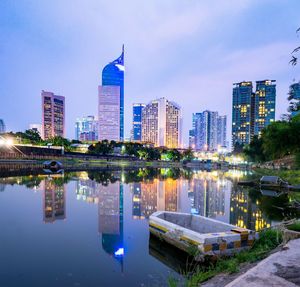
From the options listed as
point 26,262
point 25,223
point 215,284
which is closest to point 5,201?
point 25,223

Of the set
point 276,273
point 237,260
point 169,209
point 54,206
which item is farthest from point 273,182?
point 276,273

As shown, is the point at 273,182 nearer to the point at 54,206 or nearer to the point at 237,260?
the point at 54,206

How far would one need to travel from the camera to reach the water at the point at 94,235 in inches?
408

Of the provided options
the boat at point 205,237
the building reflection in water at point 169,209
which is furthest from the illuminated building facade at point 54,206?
the boat at point 205,237

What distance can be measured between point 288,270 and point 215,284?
208cm

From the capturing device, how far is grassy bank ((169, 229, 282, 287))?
27.9 ft

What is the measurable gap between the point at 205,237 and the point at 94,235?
774 cm

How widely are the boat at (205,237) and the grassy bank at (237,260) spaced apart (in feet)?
1.30

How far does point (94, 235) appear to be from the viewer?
51.2ft

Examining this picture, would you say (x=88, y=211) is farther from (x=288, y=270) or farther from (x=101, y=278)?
(x=288, y=270)

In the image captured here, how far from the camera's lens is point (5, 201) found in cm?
2592

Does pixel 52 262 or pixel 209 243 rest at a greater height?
pixel 209 243

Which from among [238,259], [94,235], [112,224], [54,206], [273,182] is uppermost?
[238,259]

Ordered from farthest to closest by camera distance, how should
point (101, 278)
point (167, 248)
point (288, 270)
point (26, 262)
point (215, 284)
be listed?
point (167, 248) → point (26, 262) → point (101, 278) → point (215, 284) → point (288, 270)
